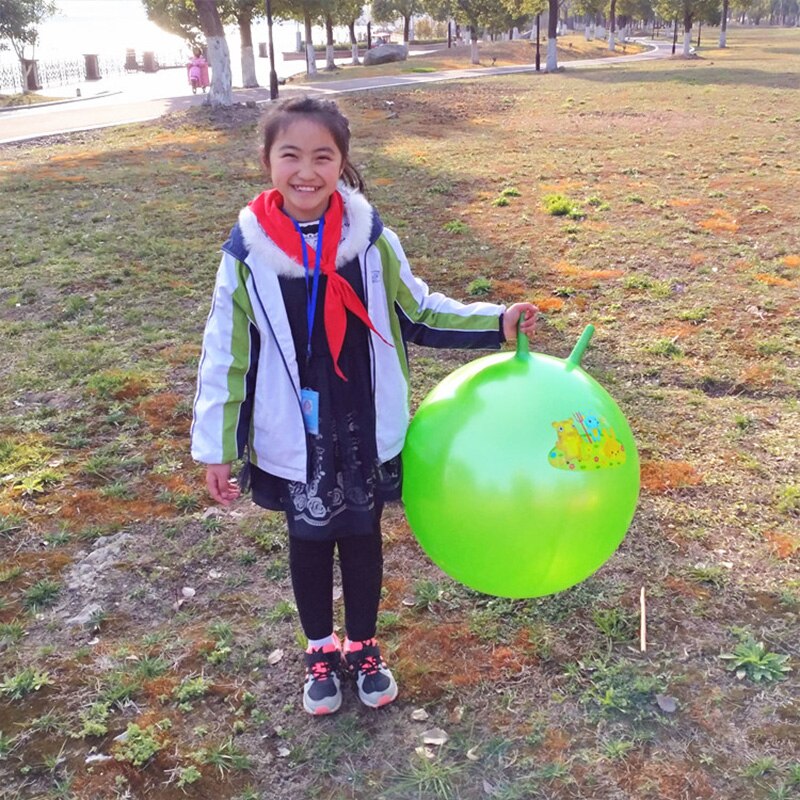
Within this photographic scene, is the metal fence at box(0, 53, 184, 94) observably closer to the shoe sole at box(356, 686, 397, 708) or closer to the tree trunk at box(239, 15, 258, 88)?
the tree trunk at box(239, 15, 258, 88)

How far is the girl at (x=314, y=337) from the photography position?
6.84 ft

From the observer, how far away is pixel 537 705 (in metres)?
2.52

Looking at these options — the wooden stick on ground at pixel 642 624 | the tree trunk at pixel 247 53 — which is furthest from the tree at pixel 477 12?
the wooden stick on ground at pixel 642 624

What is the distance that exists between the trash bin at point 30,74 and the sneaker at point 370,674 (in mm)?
34166

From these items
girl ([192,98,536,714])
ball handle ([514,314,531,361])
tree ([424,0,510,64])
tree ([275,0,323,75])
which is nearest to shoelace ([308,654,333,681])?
girl ([192,98,536,714])

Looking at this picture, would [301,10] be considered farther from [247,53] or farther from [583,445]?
[583,445]

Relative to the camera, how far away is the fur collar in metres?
2.06

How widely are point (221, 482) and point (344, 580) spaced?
1.77ft

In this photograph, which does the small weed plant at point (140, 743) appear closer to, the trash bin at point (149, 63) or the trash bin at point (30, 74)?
the trash bin at point (30, 74)

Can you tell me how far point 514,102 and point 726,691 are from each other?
1866 centimetres

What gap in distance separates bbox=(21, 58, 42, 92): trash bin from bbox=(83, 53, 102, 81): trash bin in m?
6.21

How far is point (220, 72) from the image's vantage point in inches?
688

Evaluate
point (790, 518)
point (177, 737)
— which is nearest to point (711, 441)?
point (790, 518)

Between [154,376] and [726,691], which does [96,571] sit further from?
[726,691]
